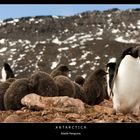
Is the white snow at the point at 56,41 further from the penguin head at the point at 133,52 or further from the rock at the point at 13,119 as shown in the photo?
the rock at the point at 13,119

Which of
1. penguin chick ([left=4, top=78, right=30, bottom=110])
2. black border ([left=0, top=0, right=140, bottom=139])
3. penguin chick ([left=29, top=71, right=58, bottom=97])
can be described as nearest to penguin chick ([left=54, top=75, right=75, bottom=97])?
penguin chick ([left=29, top=71, right=58, bottom=97])

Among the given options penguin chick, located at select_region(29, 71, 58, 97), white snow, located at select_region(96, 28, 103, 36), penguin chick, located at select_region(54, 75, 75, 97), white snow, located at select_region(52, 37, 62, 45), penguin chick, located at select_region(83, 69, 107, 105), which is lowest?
A: white snow, located at select_region(52, 37, 62, 45)

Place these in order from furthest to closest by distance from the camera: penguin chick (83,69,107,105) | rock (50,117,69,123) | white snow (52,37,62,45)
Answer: white snow (52,37,62,45)
penguin chick (83,69,107,105)
rock (50,117,69,123)

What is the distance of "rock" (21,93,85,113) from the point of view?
5.24 meters

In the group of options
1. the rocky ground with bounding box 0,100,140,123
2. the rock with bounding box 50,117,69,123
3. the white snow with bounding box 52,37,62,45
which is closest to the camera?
the rock with bounding box 50,117,69,123

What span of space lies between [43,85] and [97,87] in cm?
178

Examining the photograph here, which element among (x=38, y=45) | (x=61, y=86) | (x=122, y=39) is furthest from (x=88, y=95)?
(x=122, y=39)

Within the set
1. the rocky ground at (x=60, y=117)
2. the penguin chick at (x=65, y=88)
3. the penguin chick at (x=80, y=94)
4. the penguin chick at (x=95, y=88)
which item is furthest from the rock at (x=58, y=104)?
the penguin chick at (x=95, y=88)

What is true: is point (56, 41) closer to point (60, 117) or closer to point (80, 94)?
point (80, 94)

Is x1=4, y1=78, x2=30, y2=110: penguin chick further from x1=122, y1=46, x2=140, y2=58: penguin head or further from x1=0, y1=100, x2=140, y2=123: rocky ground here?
x1=122, y1=46, x2=140, y2=58: penguin head

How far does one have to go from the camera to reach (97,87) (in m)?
8.29

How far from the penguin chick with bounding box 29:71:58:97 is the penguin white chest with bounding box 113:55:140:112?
113 cm
